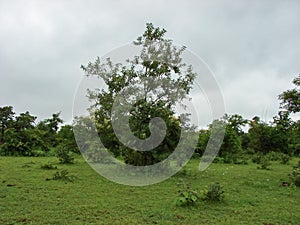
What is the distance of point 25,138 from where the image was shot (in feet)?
64.2

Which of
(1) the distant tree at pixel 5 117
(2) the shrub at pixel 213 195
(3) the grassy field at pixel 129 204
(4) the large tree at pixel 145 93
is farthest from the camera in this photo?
(1) the distant tree at pixel 5 117

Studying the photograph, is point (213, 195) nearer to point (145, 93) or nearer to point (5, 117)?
point (145, 93)

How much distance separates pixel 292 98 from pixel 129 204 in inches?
247

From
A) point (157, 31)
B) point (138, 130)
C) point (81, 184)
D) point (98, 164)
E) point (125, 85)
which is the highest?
point (157, 31)

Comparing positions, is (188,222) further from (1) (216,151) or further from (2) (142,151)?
(1) (216,151)

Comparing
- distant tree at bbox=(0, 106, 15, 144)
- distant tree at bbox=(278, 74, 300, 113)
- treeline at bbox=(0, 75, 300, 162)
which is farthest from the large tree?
distant tree at bbox=(0, 106, 15, 144)

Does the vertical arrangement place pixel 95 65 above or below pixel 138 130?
→ above

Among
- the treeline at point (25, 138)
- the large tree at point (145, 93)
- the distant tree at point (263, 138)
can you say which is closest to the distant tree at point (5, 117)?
the treeline at point (25, 138)

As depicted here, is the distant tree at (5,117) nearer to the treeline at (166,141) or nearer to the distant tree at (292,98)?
the treeline at (166,141)

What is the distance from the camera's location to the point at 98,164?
13438 mm

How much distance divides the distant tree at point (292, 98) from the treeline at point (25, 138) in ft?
33.8

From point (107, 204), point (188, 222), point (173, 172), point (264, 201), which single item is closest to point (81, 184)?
point (107, 204)

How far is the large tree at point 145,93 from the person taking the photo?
10.2m

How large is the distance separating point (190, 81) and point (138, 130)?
2664 mm
